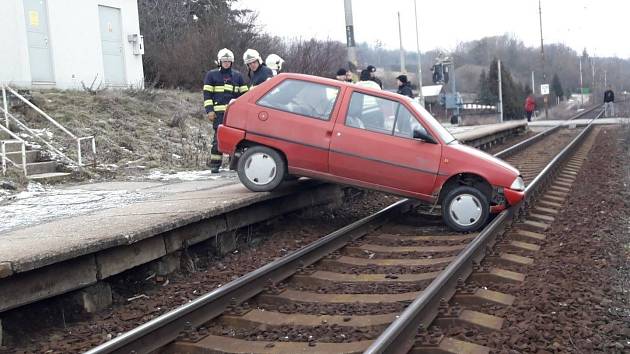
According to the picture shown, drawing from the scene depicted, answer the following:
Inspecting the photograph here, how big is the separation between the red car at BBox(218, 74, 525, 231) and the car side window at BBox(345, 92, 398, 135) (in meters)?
0.01

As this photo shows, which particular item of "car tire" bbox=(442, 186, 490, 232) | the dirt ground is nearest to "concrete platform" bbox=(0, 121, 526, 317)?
"car tire" bbox=(442, 186, 490, 232)

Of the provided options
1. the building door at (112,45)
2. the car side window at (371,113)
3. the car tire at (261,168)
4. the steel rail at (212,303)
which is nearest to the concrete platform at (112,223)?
the car tire at (261,168)

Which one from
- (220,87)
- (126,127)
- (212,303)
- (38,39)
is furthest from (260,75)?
(38,39)

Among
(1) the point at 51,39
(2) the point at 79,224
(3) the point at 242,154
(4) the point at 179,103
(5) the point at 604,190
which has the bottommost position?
(5) the point at 604,190

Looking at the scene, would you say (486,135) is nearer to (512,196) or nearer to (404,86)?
(404,86)

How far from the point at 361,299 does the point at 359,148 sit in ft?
9.58

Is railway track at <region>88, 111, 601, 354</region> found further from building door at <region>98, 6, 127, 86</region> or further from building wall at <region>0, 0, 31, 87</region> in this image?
building door at <region>98, 6, 127, 86</region>

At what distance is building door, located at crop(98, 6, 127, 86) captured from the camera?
19391 mm

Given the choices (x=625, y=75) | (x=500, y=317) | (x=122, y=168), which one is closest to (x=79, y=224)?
(x=500, y=317)

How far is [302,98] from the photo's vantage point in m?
8.62

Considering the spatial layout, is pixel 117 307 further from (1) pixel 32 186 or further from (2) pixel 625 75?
(2) pixel 625 75

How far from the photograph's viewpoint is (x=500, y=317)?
516 cm

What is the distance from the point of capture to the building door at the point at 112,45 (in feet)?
63.6

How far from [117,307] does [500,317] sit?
3205 mm
